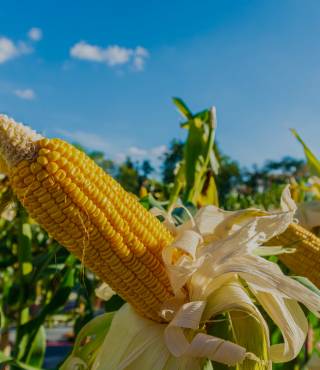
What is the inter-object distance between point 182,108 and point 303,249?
1185mm

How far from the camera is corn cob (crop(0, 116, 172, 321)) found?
24.8 inches

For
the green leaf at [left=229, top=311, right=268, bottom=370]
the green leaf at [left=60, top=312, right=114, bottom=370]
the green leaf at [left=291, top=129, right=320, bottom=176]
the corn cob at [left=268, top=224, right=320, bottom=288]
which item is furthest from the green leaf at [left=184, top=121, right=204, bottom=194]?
the green leaf at [left=229, top=311, right=268, bottom=370]

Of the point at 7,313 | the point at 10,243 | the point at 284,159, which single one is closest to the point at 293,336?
the point at 7,313

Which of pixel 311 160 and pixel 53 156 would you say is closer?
pixel 53 156

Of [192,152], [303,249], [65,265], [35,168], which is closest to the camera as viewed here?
[35,168]

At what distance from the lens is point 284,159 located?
144 feet

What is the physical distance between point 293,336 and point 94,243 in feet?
1.27

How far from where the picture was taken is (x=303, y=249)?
40.8 inches

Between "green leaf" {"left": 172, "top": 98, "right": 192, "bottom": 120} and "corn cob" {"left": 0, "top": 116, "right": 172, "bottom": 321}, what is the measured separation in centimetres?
128

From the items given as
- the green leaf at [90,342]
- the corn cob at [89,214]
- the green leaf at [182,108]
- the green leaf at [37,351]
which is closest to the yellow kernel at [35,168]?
the corn cob at [89,214]

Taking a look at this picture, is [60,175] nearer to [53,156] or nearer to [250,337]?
[53,156]

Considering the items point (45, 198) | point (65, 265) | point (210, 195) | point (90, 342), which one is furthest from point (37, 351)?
point (45, 198)

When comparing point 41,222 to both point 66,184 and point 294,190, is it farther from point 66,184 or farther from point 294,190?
point 294,190

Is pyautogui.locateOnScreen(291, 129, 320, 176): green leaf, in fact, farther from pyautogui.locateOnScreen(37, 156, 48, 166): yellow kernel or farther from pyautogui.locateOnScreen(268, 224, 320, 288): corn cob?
pyautogui.locateOnScreen(37, 156, 48, 166): yellow kernel
